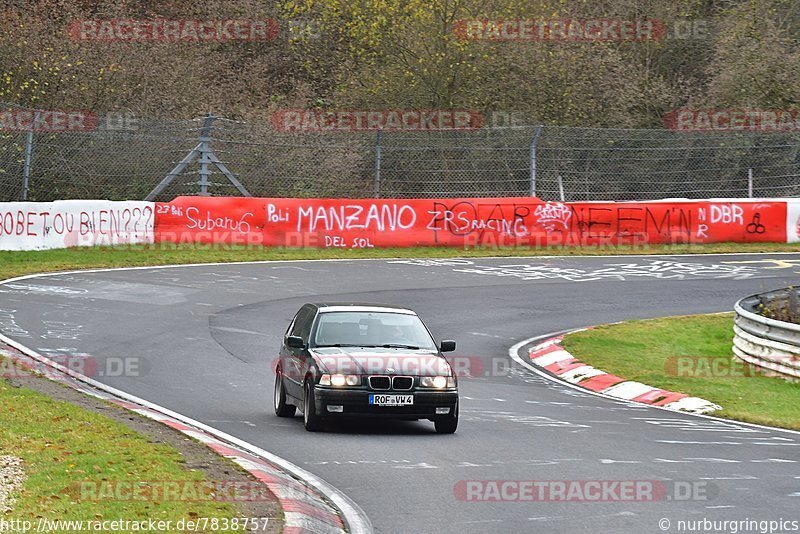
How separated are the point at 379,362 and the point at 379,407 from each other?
0.51m

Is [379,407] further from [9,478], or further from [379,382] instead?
[9,478]

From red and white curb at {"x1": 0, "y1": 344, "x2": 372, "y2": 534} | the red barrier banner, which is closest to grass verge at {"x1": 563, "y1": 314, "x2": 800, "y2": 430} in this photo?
red and white curb at {"x1": 0, "y1": 344, "x2": 372, "y2": 534}

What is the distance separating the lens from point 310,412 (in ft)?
41.8

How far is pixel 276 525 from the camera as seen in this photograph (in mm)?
8188

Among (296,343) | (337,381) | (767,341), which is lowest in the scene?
(767,341)

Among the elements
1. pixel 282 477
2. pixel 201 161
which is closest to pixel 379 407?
pixel 282 477

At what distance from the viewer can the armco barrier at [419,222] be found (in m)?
29.3

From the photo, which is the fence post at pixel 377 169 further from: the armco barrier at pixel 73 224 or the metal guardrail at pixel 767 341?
the metal guardrail at pixel 767 341

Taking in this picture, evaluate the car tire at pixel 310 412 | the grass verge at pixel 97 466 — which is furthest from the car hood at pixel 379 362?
the grass verge at pixel 97 466

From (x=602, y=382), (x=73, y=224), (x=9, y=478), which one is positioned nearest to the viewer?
(x=9, y=478)

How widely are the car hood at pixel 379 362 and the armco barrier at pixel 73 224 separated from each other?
1620cm

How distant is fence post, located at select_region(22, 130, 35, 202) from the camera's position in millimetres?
29609

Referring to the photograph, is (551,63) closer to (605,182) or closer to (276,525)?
(605,182)

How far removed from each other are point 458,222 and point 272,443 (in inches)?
787
